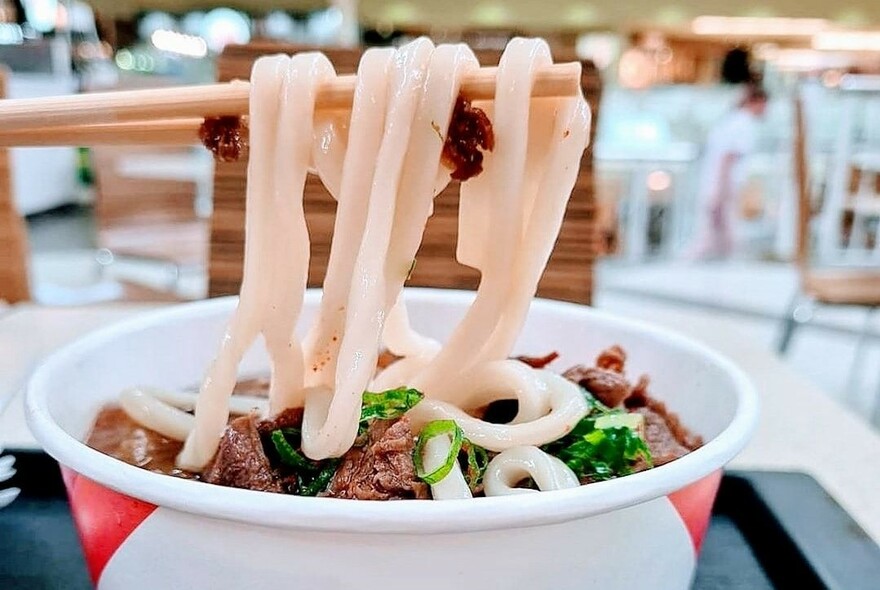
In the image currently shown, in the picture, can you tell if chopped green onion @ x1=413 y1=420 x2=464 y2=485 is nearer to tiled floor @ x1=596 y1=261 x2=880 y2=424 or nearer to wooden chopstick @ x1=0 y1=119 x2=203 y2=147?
wooden chopstick @ x1=0 y1=119 x2=203 y2=147

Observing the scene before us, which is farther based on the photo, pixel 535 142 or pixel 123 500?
pixel 535 142

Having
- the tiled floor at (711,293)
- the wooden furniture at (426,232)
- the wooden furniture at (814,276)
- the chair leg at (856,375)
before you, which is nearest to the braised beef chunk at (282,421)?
the wooden furniture at (426,232)

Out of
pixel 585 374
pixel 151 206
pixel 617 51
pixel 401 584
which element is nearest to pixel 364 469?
pixel 401 584

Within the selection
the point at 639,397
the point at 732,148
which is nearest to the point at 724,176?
the point at 732,148

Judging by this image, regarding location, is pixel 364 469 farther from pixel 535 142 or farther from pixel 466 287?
pixel 466 287

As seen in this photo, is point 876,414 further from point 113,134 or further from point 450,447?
point 113,134

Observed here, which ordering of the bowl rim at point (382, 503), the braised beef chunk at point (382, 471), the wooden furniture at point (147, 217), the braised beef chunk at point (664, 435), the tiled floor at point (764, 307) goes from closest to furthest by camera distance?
the bowl rim at point (382, 503) → the braised beef chunk at point (382, 471) → the braised beef chunk at point (664, 435) → the wooden furniture at point (147, 217) → the tiled floor at point (764, 307)

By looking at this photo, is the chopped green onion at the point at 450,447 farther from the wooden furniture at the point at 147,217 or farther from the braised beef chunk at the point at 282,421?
the wooden furniture at the point at 147,217
